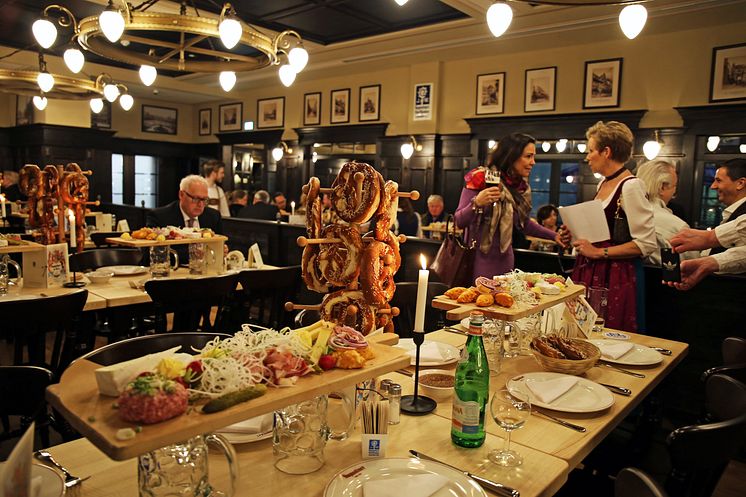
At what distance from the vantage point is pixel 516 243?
205 inches

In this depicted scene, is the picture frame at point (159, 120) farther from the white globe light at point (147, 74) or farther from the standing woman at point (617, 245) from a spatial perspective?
the standing woman at point (617, 245)

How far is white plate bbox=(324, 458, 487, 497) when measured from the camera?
3.85 ft

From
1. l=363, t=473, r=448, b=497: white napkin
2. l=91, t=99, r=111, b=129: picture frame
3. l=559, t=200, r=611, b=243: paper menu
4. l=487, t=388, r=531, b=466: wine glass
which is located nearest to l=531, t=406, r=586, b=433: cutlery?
l=487, t=388, r=531, b=466: wine glass

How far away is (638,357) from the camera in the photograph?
7.43 feet

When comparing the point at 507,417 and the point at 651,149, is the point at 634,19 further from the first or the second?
the point at 651,149

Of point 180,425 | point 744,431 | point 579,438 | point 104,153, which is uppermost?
point 104,153

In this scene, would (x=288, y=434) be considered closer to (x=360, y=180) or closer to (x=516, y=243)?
(x=360, y=180)

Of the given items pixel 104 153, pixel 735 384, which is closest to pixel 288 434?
pixel 735 384

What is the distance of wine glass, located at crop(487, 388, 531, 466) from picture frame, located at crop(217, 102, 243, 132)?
12906 mm

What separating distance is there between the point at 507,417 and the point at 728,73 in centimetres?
743

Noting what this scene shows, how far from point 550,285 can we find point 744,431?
1.00 meters

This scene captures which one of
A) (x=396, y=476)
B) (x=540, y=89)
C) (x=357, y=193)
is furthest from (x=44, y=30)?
(x=540, y=89)

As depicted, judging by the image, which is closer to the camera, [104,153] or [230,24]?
[230,24]

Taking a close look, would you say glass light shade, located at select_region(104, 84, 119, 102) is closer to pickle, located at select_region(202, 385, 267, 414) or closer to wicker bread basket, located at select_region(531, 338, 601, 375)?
wicker bread basket, located at select_region(531, 338, 601, 375)
